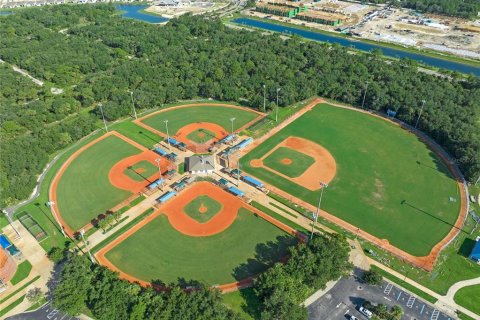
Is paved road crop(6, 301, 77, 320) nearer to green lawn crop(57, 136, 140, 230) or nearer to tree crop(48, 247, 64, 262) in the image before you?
tree crop(48, 247, 64, 262)

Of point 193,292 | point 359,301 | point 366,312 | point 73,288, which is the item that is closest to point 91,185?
point 73,288

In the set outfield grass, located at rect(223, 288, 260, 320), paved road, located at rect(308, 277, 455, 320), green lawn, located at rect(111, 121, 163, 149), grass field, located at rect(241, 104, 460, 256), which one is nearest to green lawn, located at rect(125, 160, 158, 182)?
green lawn, located at rect(111, 121, 163, 149)

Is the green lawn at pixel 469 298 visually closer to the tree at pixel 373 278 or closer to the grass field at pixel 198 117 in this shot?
the tree at pixel 373 278

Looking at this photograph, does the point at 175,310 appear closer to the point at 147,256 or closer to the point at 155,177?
the point at 147,256

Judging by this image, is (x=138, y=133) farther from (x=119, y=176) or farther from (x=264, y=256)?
(x=264, y=256)

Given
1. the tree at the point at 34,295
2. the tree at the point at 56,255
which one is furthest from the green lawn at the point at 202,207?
the tree at the point at 34,295
